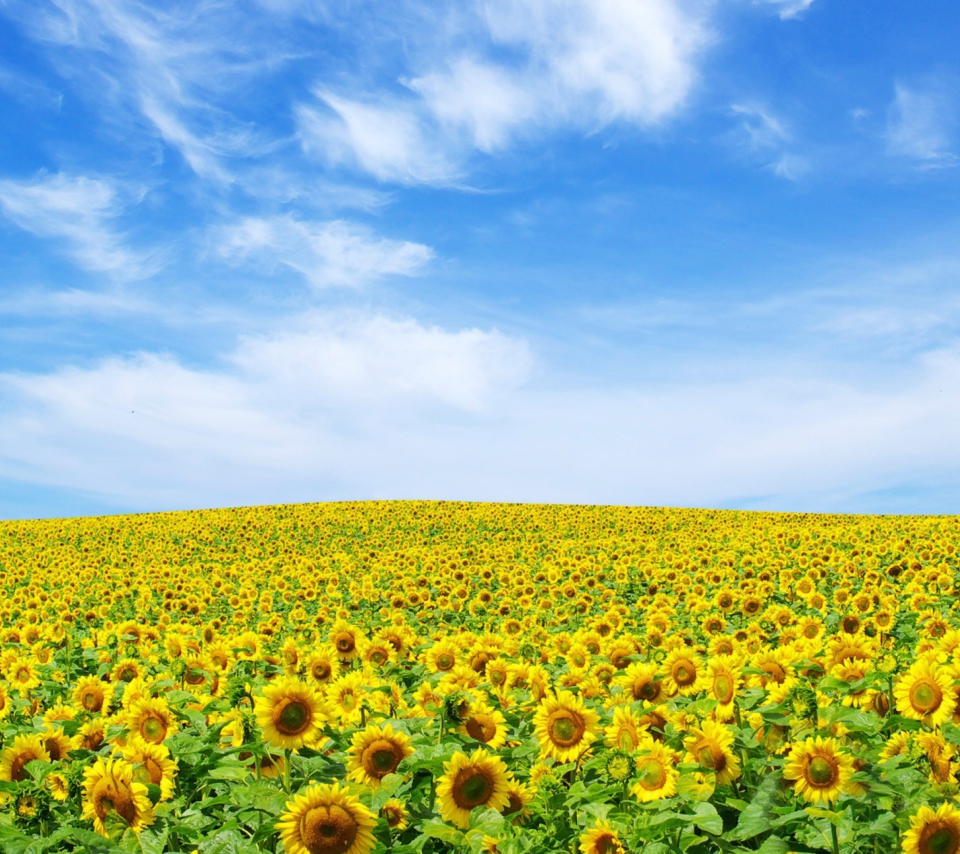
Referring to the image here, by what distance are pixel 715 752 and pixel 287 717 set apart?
244cm

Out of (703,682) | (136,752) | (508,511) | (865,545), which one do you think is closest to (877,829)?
(703,682)

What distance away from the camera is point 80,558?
27.2m

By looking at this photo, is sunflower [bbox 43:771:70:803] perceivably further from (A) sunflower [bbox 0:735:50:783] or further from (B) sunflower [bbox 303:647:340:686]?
(B) sunflower [bbox 303:647:340:686]

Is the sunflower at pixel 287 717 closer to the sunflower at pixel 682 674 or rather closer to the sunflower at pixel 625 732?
the sunflower at pixel 625 732

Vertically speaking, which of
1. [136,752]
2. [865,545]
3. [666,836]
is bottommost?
[666,836]

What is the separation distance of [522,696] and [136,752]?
105 inches

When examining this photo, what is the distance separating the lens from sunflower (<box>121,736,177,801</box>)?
Result: 491cm

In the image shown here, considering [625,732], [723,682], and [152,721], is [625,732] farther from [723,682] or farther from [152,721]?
[152,721]

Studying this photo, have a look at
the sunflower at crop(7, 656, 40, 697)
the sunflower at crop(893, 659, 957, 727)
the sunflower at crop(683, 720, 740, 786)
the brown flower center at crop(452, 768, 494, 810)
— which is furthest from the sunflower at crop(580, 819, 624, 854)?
the sunflower at crop(7, 656, 40, 697)

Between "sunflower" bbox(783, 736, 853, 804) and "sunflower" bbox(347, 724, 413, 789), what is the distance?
2.12 m

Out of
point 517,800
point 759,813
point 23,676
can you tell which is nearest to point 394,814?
point 517,800

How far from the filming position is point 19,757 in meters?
5.55

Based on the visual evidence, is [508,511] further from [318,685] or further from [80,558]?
[318,685]

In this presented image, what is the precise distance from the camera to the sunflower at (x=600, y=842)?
13.5 ft
